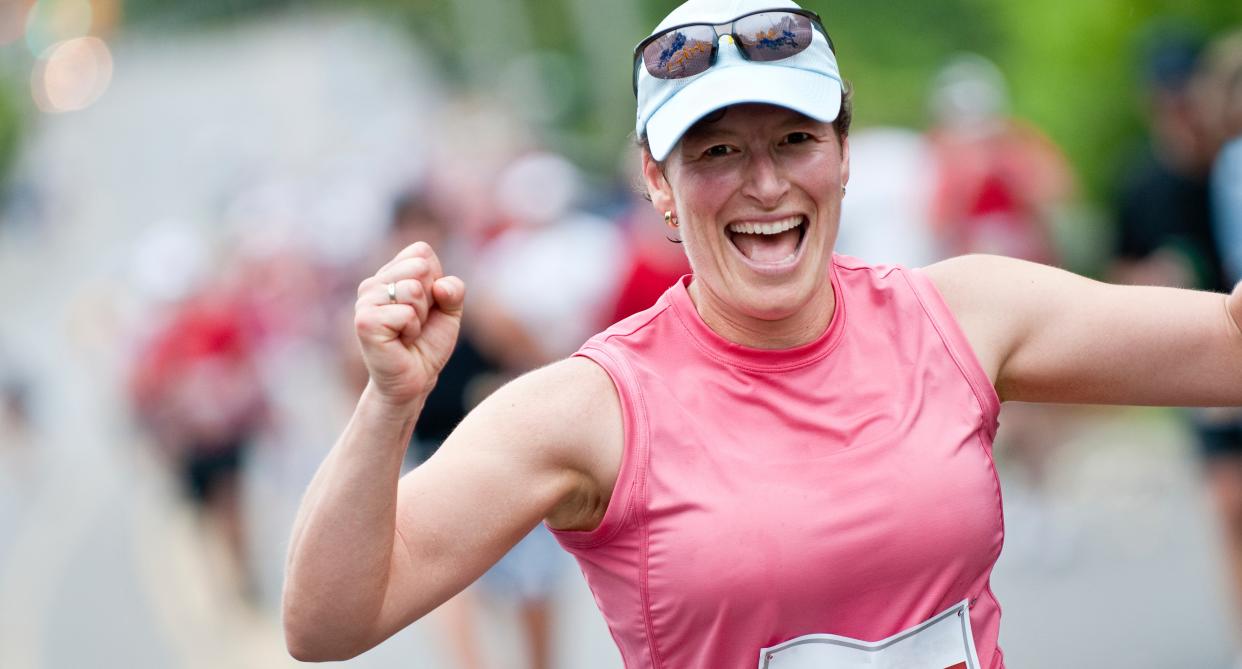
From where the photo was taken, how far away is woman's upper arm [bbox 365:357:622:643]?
2.63 meters

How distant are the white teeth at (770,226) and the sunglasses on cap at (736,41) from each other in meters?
0.26

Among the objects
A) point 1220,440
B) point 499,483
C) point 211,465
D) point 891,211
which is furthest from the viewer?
point 211,465

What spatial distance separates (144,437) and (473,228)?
4514 millimetres

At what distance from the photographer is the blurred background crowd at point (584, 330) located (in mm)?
7164

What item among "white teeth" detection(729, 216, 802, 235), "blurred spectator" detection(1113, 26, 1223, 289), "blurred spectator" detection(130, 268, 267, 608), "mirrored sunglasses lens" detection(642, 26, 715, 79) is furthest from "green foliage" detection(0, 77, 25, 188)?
"white teeth" detection(729, 216, 802, 235)


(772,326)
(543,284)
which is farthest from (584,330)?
(772,326)

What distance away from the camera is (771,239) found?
2.81 meters

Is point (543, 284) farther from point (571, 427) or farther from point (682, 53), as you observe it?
point (571, 427)

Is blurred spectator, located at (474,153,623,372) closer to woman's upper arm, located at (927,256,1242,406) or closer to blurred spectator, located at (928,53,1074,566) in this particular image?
blurred spectator, located at (928,53,1074,566)

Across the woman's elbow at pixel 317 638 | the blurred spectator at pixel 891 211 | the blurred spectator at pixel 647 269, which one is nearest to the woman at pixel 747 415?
the woman's elbow at pixel 317 638

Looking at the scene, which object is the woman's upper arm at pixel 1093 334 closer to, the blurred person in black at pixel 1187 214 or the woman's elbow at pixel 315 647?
the woman's elbow at pixel 315 647

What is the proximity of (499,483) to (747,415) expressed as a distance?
420mm

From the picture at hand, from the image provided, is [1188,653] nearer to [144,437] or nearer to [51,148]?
[144,437]

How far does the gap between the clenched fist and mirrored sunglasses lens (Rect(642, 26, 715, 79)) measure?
516 mm
